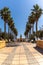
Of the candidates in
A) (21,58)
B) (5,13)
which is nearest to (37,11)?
(5,13)

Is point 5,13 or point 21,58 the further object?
point 5,13

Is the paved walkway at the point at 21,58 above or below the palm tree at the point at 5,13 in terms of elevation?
below

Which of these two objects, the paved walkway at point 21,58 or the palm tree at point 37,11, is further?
the palm tree at point 37,11

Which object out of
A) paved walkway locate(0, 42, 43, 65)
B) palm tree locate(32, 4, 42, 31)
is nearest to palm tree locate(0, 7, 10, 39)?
palm tree locate(32, 4, 42, 31)

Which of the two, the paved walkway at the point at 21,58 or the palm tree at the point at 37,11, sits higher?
the palm tree at the point at 37,11

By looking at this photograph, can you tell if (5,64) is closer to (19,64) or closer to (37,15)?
(19,64)

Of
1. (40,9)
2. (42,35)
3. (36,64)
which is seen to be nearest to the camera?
(36,64)

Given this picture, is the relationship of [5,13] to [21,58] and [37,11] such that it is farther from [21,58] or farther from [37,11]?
[21,58]

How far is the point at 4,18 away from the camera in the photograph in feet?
260

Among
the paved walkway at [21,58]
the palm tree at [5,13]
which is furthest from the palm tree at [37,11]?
the paved walkway at [21,58]

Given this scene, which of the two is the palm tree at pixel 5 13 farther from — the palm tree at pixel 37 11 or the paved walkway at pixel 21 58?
the paved walkway at pixel 21 58

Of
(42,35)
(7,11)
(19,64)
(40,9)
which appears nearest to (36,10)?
(40,9)

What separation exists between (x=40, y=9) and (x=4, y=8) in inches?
585

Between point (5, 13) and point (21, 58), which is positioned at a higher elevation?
point (5, 13)
